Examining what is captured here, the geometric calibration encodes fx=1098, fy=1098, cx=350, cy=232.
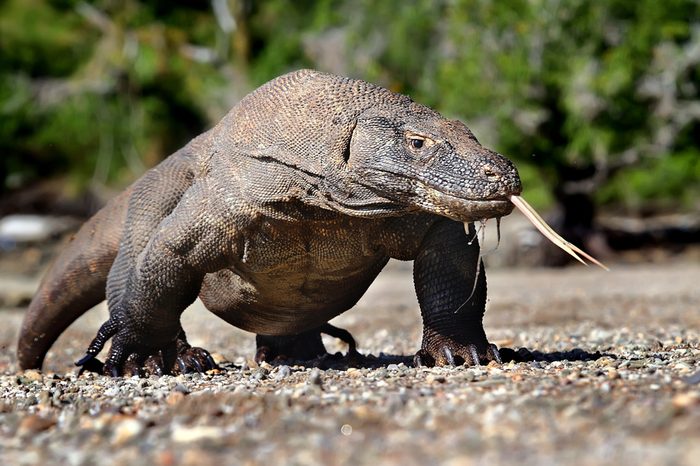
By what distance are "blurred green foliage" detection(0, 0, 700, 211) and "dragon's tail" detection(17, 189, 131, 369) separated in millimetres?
13873

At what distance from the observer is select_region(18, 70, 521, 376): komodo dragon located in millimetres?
4969

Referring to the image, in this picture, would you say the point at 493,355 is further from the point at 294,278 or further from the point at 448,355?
the point at 294,278

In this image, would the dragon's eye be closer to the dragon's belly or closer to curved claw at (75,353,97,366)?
the dragon's belly

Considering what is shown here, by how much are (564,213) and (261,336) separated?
1415 cm

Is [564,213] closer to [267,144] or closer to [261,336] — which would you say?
[261,336]

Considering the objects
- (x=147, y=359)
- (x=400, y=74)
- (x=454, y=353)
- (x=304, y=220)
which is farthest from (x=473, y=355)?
(x=400, y=74)

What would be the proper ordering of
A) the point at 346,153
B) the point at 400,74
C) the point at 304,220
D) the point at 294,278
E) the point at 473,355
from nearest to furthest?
1. the point at 346,153
2. the point at 304,220
3. the point at 473,355
4. the point at 294,278
5. the point at 400,74

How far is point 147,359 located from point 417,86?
1870 cm

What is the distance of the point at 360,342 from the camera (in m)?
9.02

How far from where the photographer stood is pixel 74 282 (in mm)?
7383

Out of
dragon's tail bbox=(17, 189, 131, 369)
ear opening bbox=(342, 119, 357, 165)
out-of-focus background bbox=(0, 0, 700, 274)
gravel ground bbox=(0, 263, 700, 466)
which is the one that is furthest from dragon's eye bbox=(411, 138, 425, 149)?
out-of-focus background bbox=(0, 0, 700, 274)

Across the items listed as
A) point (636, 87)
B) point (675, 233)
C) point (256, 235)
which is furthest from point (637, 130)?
point (256, 235)

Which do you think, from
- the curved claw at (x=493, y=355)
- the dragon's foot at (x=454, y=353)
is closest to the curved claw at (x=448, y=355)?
the dragon's foot at (x=454, y=353)

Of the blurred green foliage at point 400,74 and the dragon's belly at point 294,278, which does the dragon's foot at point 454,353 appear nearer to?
the dragon's belly at point 294,278
